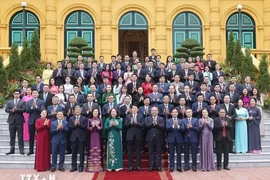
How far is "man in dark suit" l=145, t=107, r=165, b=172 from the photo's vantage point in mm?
12641

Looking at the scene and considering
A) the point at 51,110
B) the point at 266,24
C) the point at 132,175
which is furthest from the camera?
the point at 266,24

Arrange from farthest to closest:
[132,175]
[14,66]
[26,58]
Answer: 1. [26,58]
2. [14,66]
3. [132,175]

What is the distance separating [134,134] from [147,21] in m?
14.3

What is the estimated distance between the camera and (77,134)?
41.4 feet

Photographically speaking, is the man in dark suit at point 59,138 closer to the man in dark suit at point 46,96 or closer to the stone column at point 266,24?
the man in dark suit at point 46,96

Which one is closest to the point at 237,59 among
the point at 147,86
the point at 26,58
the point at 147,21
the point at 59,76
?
the point at 147,21

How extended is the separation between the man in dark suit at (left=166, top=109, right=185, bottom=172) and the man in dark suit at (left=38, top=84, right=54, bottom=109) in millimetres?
4127

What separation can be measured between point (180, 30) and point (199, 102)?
1306cm

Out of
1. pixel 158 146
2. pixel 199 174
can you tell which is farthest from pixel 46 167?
pixel 199 174

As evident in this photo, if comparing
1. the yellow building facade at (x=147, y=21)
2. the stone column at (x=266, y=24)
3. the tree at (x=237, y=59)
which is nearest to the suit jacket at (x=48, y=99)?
the tree at (x=237, y=59)

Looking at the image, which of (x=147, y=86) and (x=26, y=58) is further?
(x=26, y=58)

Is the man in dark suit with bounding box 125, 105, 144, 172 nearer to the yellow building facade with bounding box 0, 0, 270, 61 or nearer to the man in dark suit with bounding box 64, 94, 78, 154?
the man in dark suit with bounding box 64, 94, 78, 154

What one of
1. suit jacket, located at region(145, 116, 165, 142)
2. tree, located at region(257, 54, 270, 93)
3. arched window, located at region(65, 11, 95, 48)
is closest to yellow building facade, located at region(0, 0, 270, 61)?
arched window, located at region(65, 11, 95, 48)

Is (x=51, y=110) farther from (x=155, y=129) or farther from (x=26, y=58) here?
(x=26, y=58)
